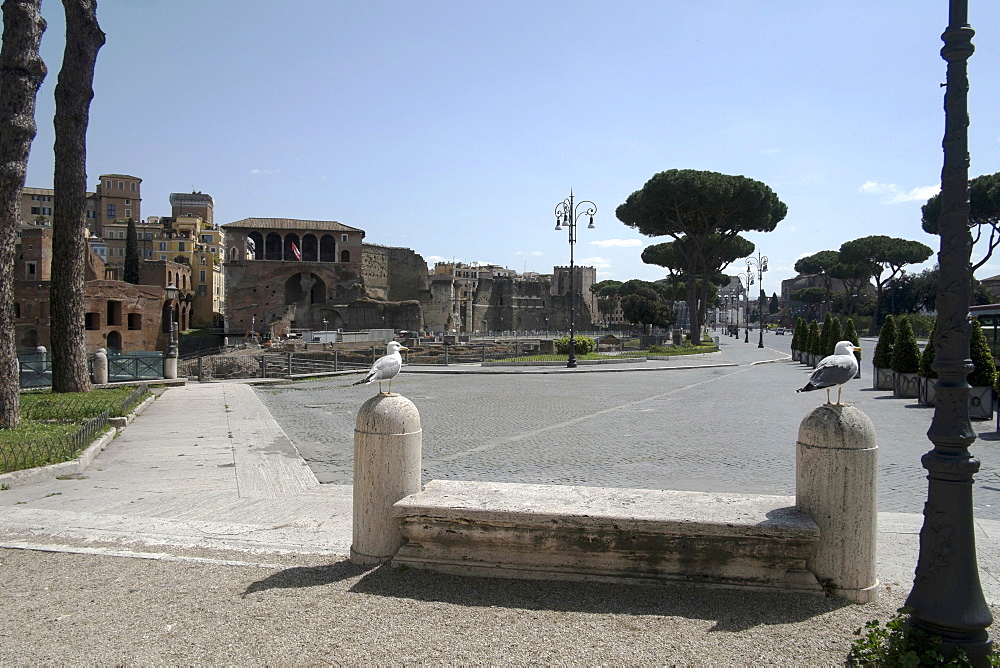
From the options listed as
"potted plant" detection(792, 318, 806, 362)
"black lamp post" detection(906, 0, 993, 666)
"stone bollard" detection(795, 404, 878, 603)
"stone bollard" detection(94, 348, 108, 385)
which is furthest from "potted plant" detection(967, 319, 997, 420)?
"stone bollard" detection(94, 348, 108, 385)

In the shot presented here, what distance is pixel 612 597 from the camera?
3.44 metres

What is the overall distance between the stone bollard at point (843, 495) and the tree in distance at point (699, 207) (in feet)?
130

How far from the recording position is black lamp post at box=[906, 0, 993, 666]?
8.94 ft

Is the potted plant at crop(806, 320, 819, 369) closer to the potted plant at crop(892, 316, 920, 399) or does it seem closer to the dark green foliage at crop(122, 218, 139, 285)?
the potted plant at crop(892, 316, 920, 399)

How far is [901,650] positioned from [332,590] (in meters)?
2.71

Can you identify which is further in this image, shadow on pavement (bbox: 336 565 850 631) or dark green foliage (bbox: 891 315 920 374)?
dark green foliage (bbox: 891 315 920 374)

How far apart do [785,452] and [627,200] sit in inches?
1569

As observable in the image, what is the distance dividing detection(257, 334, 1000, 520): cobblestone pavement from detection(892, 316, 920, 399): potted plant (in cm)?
35

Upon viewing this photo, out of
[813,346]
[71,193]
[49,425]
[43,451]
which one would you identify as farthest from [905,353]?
[71,193]

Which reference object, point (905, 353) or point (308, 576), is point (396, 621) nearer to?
point (308, 576)

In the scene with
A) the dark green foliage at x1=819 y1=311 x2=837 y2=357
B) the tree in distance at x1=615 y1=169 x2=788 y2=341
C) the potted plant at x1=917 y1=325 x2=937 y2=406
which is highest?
the tree in distance at x1=615 y1=169 x2=788 y2=341

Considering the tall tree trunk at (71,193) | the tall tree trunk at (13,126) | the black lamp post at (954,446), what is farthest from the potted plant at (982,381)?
the tall tree trunk at (71,193)

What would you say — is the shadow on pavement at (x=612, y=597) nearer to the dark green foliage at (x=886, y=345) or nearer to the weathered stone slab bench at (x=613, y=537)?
the weathered stone slab bench at (x=613, y=537)

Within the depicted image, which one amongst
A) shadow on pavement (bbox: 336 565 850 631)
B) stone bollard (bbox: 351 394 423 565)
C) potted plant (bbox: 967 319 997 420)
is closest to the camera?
shadow on pavement (bbox: 336 565 850 631)
